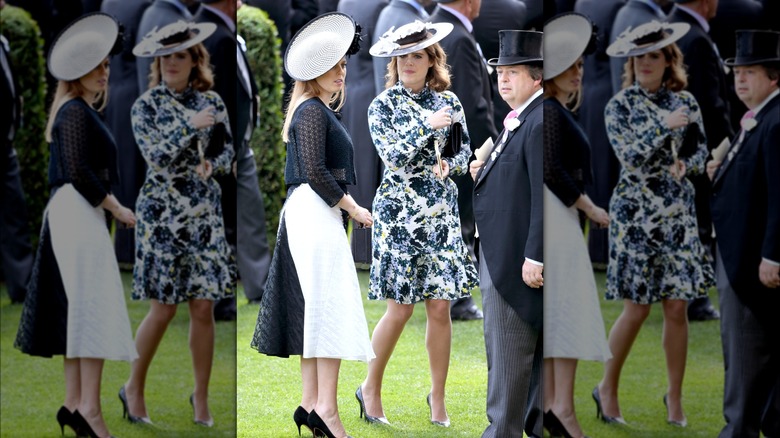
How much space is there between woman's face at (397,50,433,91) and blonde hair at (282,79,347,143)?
0.26m

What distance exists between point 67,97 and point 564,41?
2051 mm

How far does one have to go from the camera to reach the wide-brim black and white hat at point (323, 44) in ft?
13.7

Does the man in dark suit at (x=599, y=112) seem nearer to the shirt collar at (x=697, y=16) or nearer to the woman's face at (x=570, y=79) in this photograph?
the woman's face at (x=570, y=79)

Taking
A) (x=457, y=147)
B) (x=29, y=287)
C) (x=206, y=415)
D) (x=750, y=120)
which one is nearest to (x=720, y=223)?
(x=750, y=120)

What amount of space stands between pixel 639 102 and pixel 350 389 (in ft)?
5.57

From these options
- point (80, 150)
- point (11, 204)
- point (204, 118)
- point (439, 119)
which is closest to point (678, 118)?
point (439, 119)

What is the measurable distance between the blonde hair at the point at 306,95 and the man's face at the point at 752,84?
1.59 m

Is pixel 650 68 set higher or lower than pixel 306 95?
higher

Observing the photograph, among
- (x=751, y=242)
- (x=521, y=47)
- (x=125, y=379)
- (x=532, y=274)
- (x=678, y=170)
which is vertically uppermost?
(x=521, y=47)

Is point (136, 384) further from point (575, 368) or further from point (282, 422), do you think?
point (575, 368)

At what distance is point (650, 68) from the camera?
13.0ft

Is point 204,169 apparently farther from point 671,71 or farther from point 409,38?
point 671,71

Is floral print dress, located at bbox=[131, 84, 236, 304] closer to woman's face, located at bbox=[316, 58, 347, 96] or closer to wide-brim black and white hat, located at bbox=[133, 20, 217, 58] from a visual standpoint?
wide-brim black and white hat, located at bbox=[133, 20, 217, 58]

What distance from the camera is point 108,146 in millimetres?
4141
